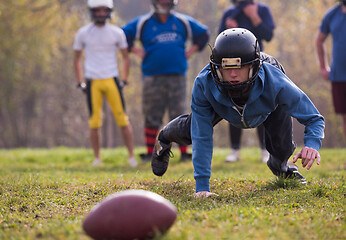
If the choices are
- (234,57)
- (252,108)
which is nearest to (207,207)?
(252,108)

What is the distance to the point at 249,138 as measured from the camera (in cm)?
2711

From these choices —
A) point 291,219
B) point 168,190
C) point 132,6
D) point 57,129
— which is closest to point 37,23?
point 132,6

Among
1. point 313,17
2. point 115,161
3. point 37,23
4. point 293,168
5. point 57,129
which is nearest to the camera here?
point 293,168

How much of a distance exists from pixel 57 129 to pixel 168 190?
82.7 feet

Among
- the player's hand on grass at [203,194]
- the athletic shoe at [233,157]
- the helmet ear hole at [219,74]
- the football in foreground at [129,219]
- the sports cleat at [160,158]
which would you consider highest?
the helmet ear hole at [219,74]

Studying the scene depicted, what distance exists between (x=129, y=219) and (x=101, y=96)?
5326 millimetres

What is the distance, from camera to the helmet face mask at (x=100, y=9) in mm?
7902

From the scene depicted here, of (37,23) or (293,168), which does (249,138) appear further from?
(293,168)

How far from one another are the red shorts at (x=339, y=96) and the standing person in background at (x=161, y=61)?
2586 millimetres

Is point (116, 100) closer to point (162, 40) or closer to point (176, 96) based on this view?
point (176, 96)

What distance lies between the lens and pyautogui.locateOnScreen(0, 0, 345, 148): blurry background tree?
19.8 m

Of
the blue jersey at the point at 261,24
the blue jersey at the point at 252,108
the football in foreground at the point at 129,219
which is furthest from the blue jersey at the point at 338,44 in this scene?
the football in foreground at the point at 129,219

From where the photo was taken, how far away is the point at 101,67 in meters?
7.89

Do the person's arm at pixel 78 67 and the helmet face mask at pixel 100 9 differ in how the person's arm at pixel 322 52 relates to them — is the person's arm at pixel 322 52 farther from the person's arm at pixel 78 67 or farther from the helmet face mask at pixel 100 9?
the person's arm at pixel 78 67
